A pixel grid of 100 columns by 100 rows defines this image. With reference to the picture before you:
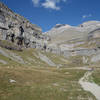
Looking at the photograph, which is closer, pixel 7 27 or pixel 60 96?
pixel 60 96

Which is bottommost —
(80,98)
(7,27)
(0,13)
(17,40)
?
(80,98)

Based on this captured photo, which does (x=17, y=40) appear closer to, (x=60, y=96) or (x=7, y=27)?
(x=7, y=27)

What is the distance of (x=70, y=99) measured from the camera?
24250 millimetres

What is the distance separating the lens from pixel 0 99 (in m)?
21.9

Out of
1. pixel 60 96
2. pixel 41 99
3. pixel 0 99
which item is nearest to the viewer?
pixel 0 99

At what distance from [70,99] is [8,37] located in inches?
6830

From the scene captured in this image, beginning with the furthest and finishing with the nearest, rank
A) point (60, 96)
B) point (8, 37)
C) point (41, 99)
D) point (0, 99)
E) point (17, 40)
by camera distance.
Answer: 1. point (17, 40)
2. point (8, 37)
3. point (60, 96)
4. point (41, 99)
5. point (0, 99)

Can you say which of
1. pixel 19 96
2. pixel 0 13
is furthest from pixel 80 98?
pixel 0 13

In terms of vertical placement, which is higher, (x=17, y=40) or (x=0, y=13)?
(x=0, y=13)

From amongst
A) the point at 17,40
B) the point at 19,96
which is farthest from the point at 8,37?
the point at 19,96

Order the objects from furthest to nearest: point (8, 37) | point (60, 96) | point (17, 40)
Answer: point (17, 40) < point (8, 37) < point (60, 96)

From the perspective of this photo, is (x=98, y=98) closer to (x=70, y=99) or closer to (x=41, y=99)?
(x=70, y=99)

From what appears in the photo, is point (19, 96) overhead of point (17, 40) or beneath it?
beneath

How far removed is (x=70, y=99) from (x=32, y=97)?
791 cm
